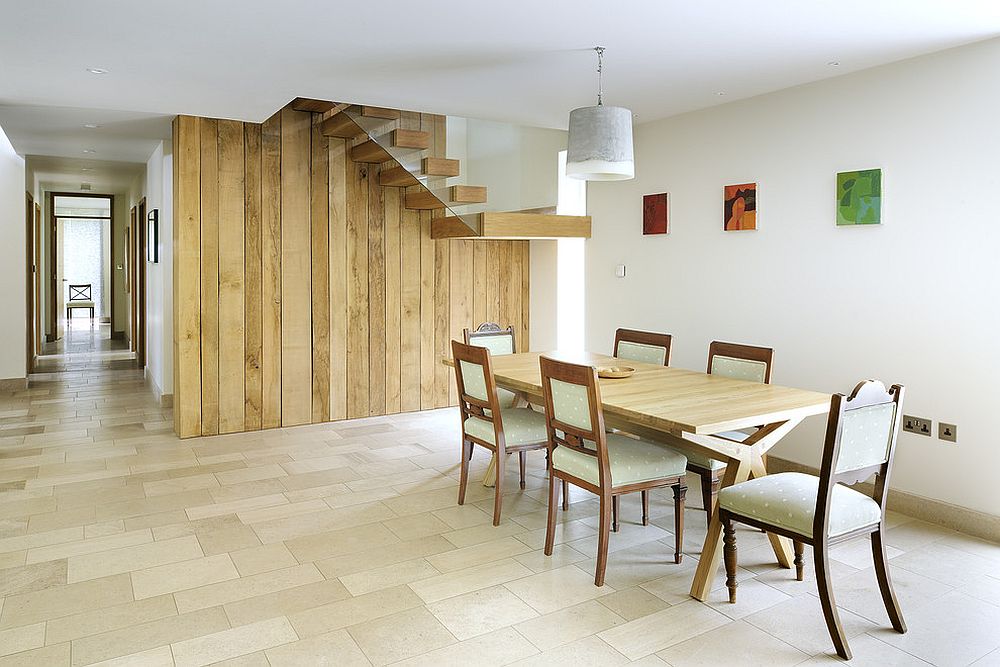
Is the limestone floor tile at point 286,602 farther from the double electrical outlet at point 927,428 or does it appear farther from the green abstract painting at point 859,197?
the green abstract painting at point 859,197

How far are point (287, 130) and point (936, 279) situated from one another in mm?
4704

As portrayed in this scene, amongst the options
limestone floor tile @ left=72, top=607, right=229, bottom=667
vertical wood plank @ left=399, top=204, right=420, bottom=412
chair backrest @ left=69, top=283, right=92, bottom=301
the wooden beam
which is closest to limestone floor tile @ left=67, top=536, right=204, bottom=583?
limestone floor tile @ left=72, top=607, right=229, bottom=667

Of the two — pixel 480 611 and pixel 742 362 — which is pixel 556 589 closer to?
pixel 480 611

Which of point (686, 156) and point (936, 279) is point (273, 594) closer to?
point (936, 279)

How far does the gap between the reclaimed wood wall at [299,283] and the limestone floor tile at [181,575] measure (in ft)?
8.25

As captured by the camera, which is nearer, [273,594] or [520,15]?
[273,594]

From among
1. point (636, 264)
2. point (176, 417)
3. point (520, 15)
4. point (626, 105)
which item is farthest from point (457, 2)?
point (176, 417)

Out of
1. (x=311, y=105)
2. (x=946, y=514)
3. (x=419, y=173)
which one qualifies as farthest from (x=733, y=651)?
(x=311, y=105)

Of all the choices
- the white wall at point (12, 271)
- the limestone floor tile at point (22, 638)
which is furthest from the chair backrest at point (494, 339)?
the white wall at point (12, 271)

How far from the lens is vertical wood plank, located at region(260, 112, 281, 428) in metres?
5.82

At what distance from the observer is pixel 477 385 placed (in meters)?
3.99

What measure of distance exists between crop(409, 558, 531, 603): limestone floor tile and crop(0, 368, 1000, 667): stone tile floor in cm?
1

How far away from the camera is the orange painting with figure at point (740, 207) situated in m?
4.89

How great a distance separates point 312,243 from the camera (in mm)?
6062
